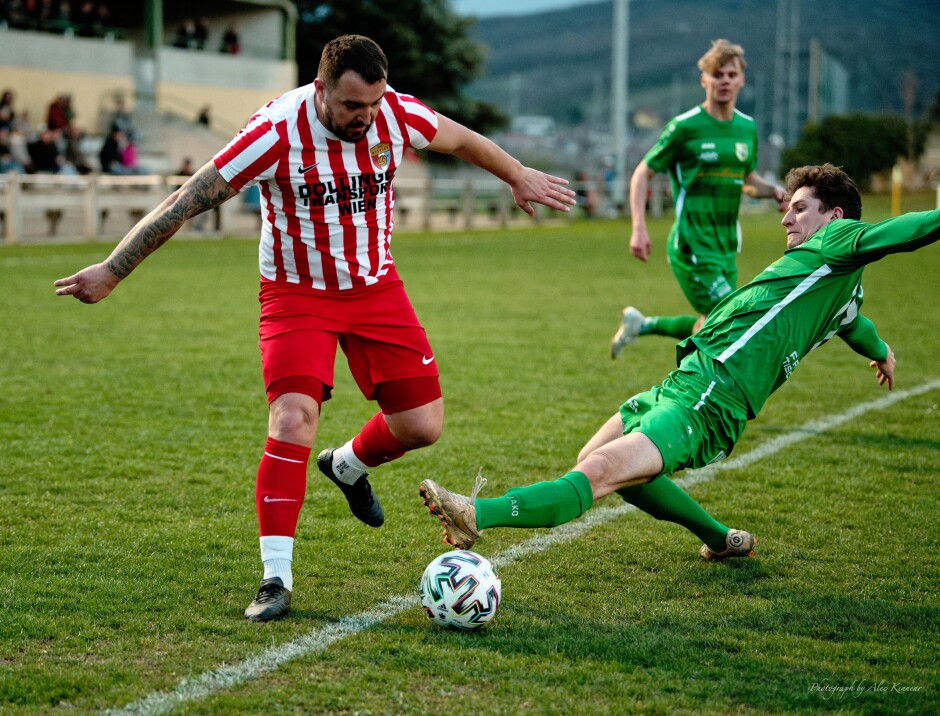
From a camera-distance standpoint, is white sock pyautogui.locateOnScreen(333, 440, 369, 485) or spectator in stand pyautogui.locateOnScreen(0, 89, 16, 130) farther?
spectator in stand pyautogui.locateOnScreen(0, 89, 16, 130)

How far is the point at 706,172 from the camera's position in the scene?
24.3 feet

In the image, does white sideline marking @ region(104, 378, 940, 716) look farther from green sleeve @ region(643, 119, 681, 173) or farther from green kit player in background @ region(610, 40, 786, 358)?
green sleeve @ region(643, 119, 681, 173)

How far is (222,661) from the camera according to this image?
11.2 ft

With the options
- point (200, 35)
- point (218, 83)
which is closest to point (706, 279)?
point (218, 83)

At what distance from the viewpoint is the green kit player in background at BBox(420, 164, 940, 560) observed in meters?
3.71

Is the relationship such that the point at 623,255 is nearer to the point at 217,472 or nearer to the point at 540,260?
the point at 540,260

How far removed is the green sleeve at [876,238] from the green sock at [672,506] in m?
1.02

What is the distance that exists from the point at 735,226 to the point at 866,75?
249 ft

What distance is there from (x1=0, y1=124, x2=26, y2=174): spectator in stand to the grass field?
1487 centimetres

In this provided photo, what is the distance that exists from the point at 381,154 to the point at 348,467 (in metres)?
1.30

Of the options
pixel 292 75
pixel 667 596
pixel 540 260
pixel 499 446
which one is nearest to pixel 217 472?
pixel 499 446

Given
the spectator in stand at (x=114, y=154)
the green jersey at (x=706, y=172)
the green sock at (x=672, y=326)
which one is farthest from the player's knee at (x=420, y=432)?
the spectator in stand at (x=114, y=154)

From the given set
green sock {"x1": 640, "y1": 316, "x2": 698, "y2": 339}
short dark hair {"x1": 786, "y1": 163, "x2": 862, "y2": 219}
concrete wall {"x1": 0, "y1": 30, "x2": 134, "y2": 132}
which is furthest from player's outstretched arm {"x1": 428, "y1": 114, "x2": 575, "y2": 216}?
Answer: concrete wall {"x1": 0, "y1": 30, "x2": 134, "y2": 132}

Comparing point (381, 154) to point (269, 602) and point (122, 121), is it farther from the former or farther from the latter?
point (122, 121)
